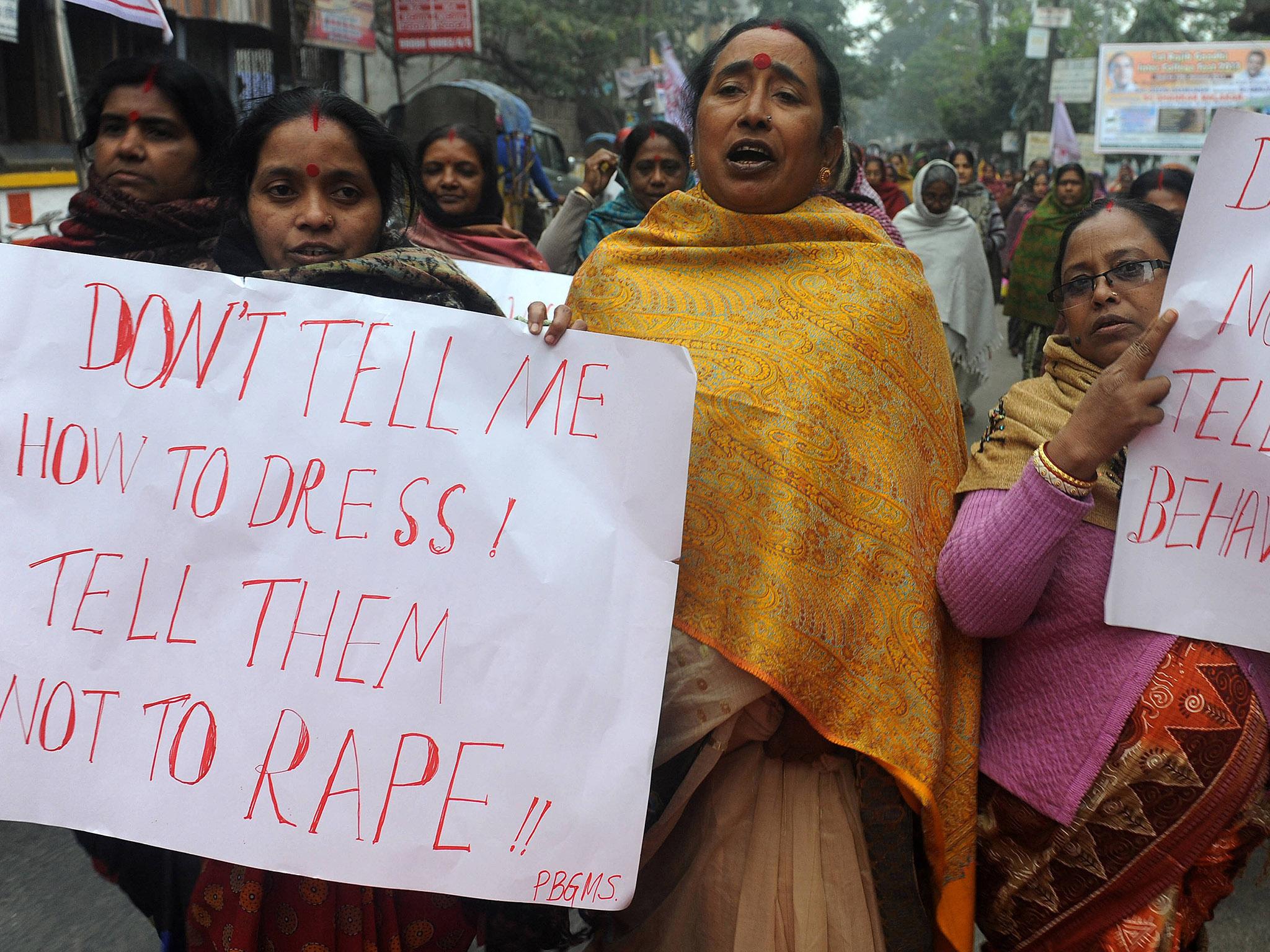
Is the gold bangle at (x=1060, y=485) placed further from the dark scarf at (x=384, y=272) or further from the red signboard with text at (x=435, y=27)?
the red signboard with text at (x=435, y=27)

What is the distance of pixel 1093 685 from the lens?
162 cm

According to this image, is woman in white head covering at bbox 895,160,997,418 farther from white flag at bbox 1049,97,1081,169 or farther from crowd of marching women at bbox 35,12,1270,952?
white flag at bbox 1049,97,1081,169

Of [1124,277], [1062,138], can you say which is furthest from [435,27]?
[1124,277]

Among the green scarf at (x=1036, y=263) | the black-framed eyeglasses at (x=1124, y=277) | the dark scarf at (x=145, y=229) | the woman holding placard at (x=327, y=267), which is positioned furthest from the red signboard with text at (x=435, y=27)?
the black-framed eyeglasses at (x=1124, y=277)

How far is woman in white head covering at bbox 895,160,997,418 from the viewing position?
21.8ft

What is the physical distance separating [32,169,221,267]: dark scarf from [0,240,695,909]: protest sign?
0.67 meters

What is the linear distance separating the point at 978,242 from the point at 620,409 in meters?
5.96

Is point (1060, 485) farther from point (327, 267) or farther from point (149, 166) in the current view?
point (149, 166)

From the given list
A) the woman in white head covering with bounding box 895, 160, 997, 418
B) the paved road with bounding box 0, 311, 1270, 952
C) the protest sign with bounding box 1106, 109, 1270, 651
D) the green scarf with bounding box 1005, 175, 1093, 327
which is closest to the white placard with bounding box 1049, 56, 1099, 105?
the green scarf with bounding box 1005, 175, 1093, 327

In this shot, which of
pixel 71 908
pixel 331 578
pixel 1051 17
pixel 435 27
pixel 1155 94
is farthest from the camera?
pixel 1051 17

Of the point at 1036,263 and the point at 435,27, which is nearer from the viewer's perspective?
the point at 1036,263

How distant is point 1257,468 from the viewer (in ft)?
4.89

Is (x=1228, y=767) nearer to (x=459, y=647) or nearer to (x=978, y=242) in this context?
(x=459, y=647)

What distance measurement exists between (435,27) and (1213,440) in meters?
13.8
